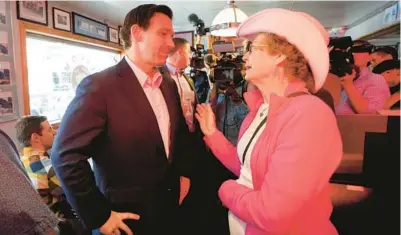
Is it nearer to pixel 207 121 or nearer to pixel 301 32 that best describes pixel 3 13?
pixel 207 121

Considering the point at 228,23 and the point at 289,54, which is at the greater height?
the point at 228,23

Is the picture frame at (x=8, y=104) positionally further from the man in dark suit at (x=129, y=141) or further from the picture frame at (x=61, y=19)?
the man in dark suit at (x=129, y=141)

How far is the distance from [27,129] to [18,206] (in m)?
1.60

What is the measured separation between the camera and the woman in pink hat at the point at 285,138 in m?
0.68

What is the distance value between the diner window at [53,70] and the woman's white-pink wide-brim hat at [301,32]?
81.9 inches

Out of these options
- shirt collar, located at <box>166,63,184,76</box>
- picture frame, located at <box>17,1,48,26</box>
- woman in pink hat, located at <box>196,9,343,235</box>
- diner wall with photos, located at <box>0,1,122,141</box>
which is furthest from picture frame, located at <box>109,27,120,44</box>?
woman in pink hat, located at <box>196,9,343,235</box>

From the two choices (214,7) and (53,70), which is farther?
(214,7)

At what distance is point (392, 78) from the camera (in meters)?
1.63

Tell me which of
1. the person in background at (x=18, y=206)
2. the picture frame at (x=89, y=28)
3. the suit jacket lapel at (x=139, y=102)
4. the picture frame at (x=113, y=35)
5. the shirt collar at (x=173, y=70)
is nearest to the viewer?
the person in background at (x=18, y=206)

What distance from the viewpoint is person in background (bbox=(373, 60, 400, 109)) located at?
1.24 metres

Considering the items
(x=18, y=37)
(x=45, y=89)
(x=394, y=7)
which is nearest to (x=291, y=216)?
(x=18, y=37)

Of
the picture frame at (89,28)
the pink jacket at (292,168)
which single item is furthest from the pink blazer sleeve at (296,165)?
the picture frame at (89,28)

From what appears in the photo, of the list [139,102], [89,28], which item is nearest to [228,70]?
[139,102]

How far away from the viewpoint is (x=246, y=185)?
843mm
